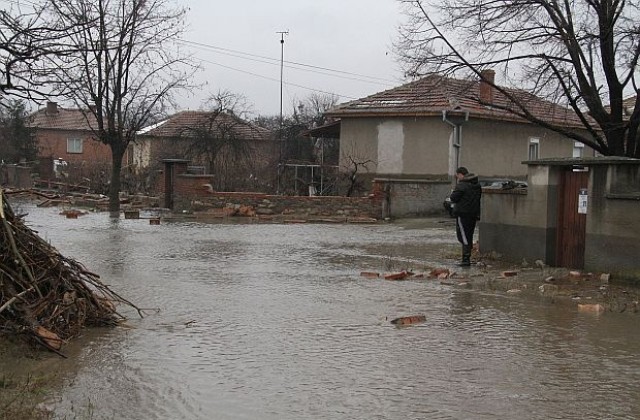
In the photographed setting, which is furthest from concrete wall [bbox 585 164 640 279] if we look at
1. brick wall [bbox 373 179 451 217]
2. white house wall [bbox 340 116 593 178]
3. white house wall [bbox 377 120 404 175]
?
white house wall [bbox 377 120 404 175]

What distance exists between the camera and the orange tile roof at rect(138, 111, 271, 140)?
3341 cm

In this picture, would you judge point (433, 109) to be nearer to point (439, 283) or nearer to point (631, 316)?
point (439, 283)

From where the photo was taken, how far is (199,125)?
33250 mm

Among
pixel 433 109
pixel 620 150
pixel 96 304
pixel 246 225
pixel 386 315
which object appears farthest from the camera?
pixel 433 109

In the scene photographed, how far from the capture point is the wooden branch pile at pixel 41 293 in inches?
252

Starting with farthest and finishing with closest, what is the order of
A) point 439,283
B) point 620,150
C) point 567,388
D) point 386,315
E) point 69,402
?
point 620,150 < point 439,283 < point 386,315 < point 567,388 < point 69,402

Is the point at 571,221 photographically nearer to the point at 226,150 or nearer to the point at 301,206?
the point at 301,206

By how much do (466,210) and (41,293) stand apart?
311 inches

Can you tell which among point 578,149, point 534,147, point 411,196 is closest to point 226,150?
point 411,196

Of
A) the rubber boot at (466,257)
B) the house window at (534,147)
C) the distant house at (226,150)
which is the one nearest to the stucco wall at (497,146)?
the house window at (534,147)

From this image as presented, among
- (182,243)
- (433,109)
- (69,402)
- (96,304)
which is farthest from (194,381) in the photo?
(433,109)

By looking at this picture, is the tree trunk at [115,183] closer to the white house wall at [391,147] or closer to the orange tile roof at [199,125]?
the orange tile roof at [199,125]

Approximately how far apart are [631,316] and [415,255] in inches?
232

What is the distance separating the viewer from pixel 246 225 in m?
20.1
